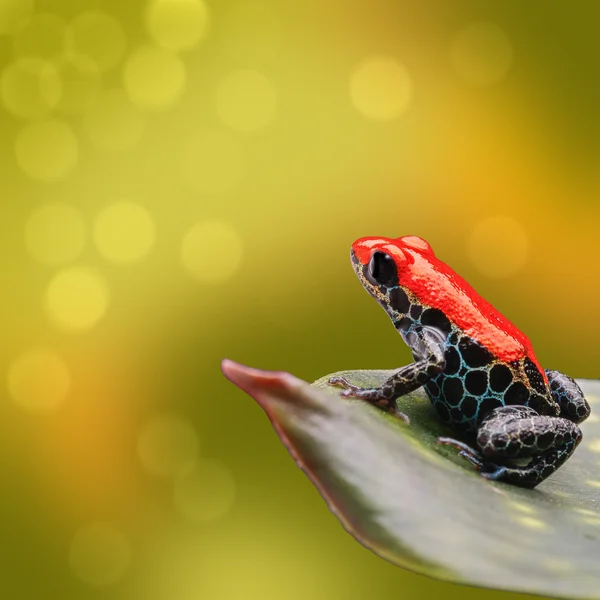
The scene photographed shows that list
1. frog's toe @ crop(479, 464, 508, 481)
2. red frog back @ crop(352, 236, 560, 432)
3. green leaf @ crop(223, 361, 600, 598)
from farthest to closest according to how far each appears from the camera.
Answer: red frog back @ crop(352, 236, 560, 432) < frog's toe @ crop(479, 464, 508, 481) < green leaf @ crop(223, 361, 600, 598)

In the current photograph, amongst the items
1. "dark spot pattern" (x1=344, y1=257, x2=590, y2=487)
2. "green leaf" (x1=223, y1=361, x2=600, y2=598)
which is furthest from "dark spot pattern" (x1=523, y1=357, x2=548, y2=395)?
"green leaf" (x1=223, y1=361, x2=600, y2=598)

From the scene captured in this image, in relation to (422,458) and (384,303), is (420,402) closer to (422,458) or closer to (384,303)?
(384,303)

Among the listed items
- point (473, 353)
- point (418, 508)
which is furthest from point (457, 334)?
point (418, 508)

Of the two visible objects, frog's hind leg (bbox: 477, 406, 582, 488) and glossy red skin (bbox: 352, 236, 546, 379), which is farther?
glossy red skin (bbox: 352, 236, 546, 379)

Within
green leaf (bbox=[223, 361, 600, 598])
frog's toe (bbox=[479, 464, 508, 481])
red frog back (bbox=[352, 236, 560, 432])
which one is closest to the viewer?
green leaf (bbox=[223, 361, 600, 598])

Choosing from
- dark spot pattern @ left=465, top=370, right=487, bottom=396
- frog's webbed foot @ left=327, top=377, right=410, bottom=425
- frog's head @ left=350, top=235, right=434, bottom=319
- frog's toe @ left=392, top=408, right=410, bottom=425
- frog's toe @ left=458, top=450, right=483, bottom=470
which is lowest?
frog's toe @ left=458, top=450, right=483, bottom=470

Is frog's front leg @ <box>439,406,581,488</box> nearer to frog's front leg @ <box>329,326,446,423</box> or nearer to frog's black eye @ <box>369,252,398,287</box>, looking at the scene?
frog's front leg @ <box>329,326,446,423</box>

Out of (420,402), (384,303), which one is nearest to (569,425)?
(420,402)

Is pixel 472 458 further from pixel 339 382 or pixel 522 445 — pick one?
pixel 339 382

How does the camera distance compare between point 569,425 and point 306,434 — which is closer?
point 306,434
